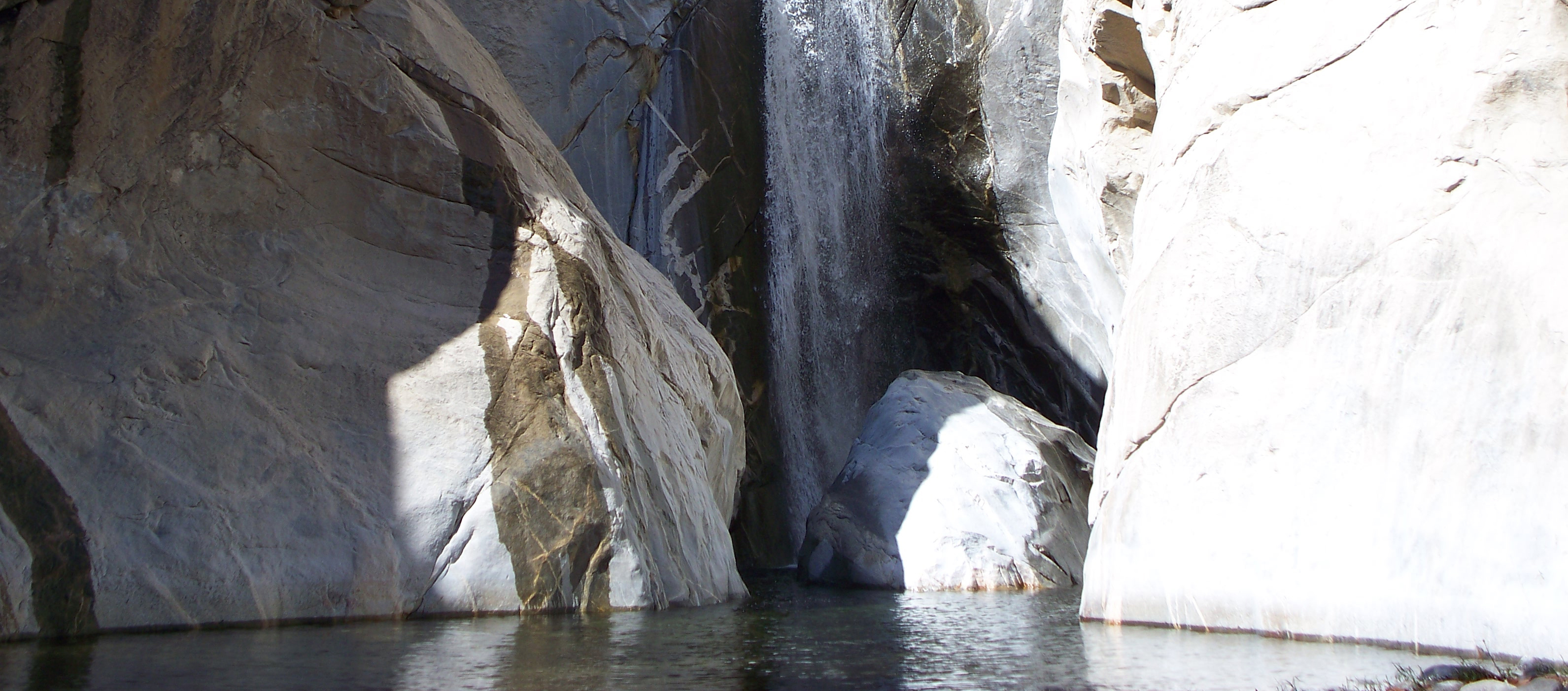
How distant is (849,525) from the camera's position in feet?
31.4

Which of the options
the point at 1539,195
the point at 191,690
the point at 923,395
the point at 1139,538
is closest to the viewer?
the point at 191,690

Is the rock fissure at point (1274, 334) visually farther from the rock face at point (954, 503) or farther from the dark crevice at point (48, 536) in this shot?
the dark crevice at point (48, 536)

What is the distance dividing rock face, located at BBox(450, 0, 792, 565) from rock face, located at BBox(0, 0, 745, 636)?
777 cm

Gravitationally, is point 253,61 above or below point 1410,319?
above

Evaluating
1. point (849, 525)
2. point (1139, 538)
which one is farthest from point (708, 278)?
point (1139, 538)

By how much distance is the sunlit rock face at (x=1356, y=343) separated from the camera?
3859 mm

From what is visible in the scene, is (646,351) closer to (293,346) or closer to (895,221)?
(293,346)

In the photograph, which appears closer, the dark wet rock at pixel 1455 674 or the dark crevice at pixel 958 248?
the dark wet rock at pixel 1455 674

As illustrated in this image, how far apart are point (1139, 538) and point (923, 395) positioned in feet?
18.4

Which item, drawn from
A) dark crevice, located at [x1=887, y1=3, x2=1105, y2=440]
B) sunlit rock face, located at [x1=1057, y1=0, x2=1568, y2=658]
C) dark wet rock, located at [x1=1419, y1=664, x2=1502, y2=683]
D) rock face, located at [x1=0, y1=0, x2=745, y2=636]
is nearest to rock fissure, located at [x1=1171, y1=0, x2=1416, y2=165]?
sunlit rock face, located at [x1=1057, y1=0, x2=1568, y2=658]

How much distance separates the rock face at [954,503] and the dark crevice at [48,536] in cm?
564

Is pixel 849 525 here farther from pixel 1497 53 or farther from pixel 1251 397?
pixel 1497 53

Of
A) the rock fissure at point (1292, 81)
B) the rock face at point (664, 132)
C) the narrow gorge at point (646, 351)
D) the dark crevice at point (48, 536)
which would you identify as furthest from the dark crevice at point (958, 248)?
the dark crevice at point (48, 536)

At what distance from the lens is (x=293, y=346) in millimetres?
5980
